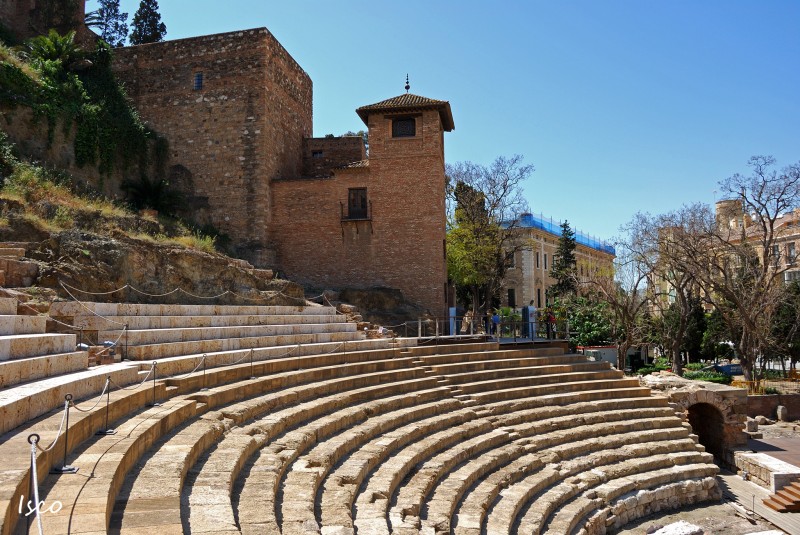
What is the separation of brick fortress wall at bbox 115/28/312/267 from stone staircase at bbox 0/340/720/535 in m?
11.0

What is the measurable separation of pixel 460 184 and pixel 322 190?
437 inches

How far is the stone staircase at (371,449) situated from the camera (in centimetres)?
488

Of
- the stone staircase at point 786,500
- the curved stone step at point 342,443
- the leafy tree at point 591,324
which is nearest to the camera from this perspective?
the curved stone step at point 342,443

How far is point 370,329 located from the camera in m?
17.7

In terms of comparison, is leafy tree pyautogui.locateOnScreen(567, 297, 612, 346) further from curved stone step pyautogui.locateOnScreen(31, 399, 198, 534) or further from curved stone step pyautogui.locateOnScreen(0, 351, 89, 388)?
curved stone step pyautogui.locateOnScreen(31, 399, 198, 534)

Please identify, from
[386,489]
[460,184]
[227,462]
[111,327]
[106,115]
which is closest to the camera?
[227,462]

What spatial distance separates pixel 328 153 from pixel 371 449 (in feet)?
68.1

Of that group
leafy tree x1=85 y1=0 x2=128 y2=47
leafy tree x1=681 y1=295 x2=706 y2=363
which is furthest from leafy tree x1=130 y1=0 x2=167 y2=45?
leafy tree x1=681 y1=295 x2=706 y2=363

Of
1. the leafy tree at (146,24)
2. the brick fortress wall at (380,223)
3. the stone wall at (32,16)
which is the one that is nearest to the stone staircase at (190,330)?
the brick fortress wall at (380,223)

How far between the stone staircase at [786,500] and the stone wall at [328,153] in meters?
19.9

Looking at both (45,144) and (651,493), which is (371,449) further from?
(45,144)

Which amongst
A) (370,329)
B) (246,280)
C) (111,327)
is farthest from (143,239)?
(370,329)

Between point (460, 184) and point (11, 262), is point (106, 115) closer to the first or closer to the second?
point (11, 262)

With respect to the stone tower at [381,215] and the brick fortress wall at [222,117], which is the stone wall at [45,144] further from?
the stone tower at [381,215]
